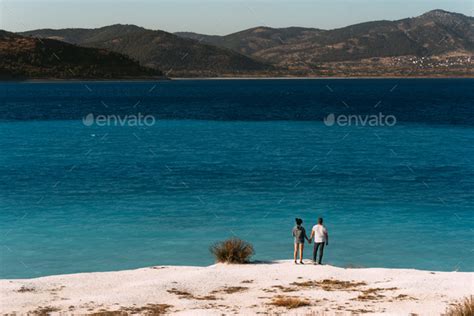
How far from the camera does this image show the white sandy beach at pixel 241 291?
46.6 feet

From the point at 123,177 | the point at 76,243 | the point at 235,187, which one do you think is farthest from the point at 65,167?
the point at 76,243

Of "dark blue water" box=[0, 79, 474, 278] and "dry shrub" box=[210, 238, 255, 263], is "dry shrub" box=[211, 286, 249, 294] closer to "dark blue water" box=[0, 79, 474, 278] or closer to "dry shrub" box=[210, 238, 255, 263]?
"dry shrub" box=[210, 238, 255, 263]

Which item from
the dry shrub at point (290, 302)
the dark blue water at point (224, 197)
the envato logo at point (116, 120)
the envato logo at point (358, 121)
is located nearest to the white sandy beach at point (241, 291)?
the dry shrub at point (290, 302)

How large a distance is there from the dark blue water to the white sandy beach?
354 centimetres

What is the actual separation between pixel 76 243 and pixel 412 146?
119 ft

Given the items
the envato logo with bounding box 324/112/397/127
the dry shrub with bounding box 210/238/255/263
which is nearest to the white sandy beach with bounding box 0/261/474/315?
the dry shrub with bounding box 210/238/255/263

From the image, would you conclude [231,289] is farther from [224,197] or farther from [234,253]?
[224,197]

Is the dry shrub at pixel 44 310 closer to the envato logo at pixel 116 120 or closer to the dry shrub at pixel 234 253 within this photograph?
the dry shrub at pixel 234 253

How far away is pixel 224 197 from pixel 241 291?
1583 cm

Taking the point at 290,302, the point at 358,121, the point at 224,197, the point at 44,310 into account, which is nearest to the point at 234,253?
the point at 290,302

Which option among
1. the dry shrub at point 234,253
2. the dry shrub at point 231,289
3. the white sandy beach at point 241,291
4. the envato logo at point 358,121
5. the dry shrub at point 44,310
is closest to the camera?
the dry shrub at point 44,310

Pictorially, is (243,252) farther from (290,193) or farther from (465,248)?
(290,193)

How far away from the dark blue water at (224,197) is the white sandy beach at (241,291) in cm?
354

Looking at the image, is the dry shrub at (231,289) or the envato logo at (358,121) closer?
the dry shrub at (231,289)
